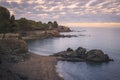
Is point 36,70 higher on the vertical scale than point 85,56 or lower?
lower

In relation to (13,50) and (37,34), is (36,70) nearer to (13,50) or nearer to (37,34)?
(13,50)

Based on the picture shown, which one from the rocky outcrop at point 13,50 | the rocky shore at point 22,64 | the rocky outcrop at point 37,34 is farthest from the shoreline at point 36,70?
the rocky outcrop at point 37,34

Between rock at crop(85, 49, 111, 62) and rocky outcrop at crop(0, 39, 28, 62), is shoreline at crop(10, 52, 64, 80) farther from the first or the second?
rock at crop(85, 49, 111, 62)

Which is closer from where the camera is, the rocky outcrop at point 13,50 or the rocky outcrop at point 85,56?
the rocky outcrop at point 13,50

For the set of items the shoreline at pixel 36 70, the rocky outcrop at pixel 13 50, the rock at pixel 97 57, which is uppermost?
the rocky outcrop at pixel 13 50

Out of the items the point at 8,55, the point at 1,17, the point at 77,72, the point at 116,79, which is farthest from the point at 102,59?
the point at 1,17

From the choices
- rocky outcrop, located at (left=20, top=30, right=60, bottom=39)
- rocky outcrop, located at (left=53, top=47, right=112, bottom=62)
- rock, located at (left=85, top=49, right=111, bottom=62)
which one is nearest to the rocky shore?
rocky outcrop, located at (left=53, top=47, right=112, bottom=62)

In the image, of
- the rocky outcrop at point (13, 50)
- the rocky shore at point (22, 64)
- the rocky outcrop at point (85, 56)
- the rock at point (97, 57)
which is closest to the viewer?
the rocky shore at point (22, 64)

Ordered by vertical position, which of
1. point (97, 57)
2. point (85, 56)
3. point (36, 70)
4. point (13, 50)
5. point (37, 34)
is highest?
point (37, 34)

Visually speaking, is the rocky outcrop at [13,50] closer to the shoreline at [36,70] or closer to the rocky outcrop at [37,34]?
the shoreline at [36,70]

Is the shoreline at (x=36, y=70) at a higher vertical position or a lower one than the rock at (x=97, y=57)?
lower

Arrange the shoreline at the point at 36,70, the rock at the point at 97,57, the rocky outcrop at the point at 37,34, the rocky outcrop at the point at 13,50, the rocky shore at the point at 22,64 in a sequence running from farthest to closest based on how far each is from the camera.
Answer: the rocky outcrop at the point at 37,34
the rock at the point at 97,57
the rocky outcrop at the point at 13,50
the rocky shore at the point at 22,64
the shoreline at the point at 36,70

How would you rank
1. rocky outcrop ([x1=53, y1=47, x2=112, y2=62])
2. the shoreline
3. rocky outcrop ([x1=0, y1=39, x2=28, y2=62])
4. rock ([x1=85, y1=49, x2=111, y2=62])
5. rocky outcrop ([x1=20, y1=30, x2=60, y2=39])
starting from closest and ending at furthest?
1. the shoreline
2. rocky outcrop ([x1=0, y1=39, x2=28, y2=62])
3. rock ([x1=85, y1=49, x2=111, y2=62])
4. rocky outcrop ([x1=53, y1=47, x2=112, y2=62])
5. rocky outcrop ([x1=20, y1=30, x2=60, y2=39])

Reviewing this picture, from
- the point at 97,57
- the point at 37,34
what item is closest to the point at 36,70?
the point at 97,57
